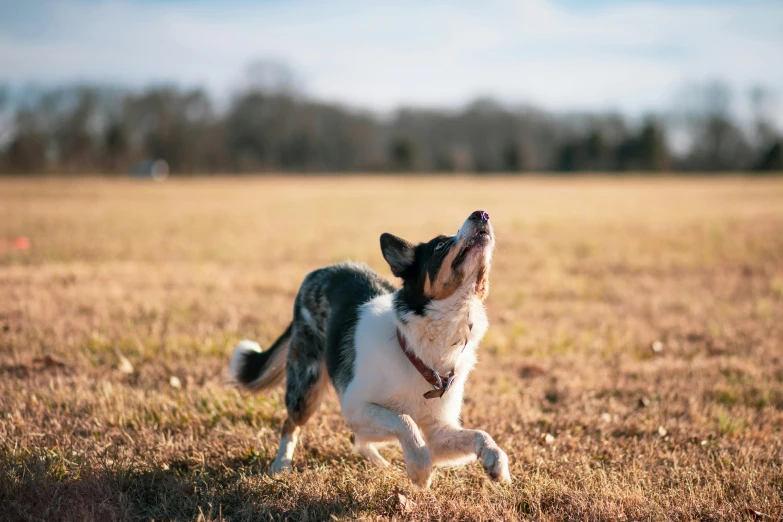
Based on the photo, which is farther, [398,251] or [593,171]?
[593,171]

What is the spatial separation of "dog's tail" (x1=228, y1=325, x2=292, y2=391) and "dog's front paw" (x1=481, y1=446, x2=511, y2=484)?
6.75ft

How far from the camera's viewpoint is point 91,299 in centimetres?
877

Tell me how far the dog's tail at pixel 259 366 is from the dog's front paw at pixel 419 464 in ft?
5.80

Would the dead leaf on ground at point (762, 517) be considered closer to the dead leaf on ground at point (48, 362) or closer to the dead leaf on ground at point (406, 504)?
the dead leaf on ground at point (406, 504)

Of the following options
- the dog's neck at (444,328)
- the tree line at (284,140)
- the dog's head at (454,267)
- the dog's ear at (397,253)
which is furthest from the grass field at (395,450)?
the tree line at (284,140)

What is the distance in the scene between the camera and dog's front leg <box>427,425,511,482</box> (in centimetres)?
347

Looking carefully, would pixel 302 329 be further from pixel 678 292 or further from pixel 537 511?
pixel 678 292

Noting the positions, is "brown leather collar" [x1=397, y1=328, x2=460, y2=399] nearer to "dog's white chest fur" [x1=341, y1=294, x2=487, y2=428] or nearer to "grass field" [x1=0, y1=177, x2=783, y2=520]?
"dog's white chest fur" [x1=341, y1=294, x2=487, y2=428]

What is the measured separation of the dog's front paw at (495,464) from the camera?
344cm

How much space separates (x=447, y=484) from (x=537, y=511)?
0.60 meters

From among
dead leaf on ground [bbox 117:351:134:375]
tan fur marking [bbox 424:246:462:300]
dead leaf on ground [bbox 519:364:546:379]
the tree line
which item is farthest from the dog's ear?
the tree line

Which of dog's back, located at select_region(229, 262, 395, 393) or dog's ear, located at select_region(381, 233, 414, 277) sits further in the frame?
dog's back, located at select_region(229, 262, 395, 393)

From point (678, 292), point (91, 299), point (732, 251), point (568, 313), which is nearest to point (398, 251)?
point (568, 313)

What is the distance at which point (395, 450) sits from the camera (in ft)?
15.5
